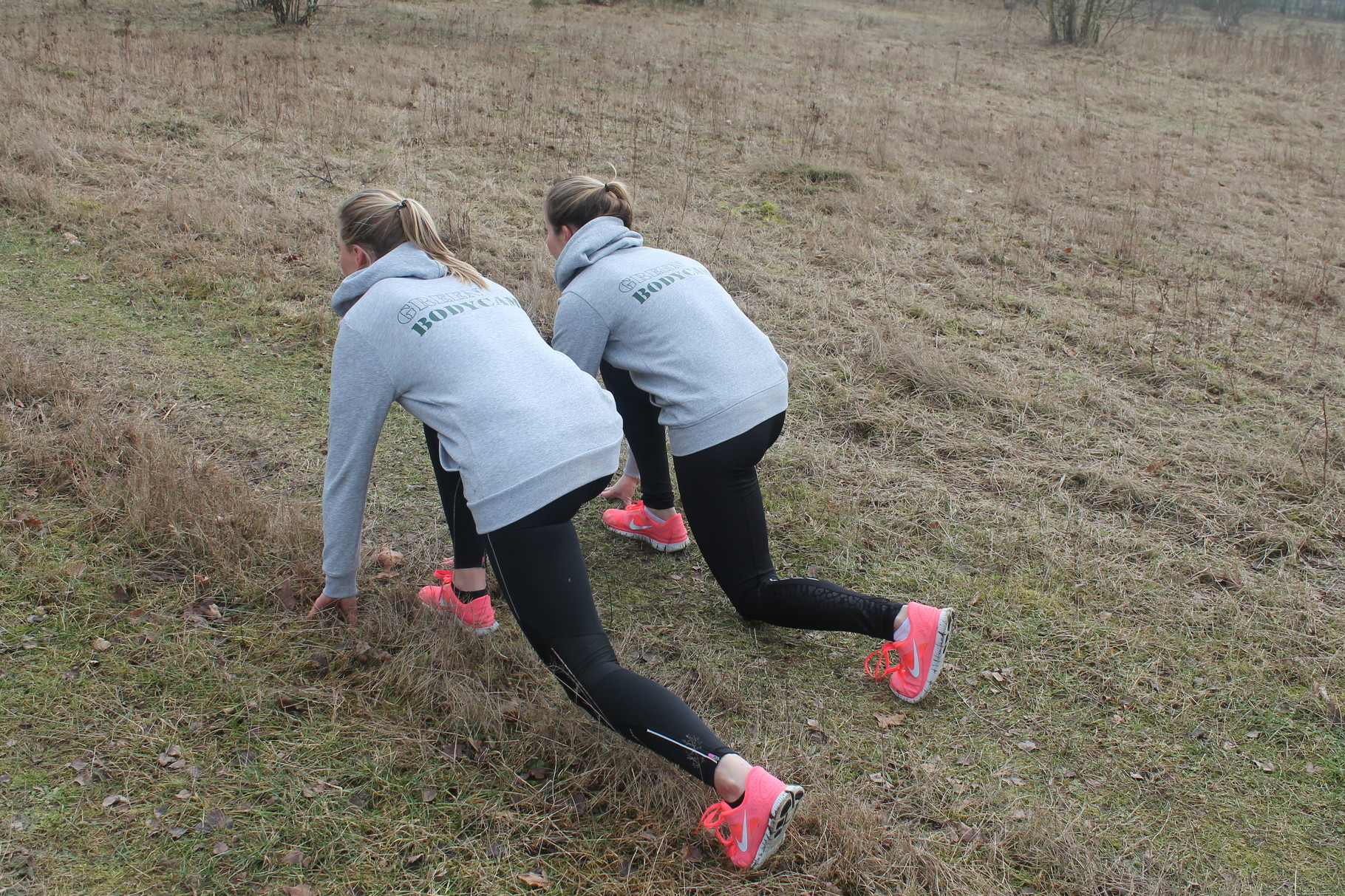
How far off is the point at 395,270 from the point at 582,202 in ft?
2.38

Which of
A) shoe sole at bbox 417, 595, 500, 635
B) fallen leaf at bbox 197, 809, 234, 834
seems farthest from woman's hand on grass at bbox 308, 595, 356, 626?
fallen leaf at bbox 197, 809, 234, 834

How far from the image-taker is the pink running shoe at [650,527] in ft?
12.3

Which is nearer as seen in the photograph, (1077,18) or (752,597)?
(752,597)

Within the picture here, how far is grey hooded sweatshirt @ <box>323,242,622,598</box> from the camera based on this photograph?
240 cm

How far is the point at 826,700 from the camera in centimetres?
297

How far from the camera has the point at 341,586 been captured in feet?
9.55

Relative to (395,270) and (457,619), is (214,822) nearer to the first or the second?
(457,619)

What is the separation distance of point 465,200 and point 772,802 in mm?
6282

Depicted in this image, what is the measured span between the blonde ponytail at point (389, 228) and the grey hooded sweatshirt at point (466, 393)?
0.12ft

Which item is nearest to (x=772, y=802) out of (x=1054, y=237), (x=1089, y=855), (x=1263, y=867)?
(x=1089, y=855)

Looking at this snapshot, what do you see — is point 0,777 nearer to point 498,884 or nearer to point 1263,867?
point 498,884

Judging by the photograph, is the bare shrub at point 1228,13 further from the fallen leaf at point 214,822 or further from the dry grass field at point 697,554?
the fallen leaf at point 214,822

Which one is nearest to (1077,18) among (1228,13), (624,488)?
(1228,13)

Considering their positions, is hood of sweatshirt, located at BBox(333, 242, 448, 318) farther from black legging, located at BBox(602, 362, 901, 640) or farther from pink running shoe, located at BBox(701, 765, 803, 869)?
pink running shoe, located at BBox(701, 765, 803, 869)
